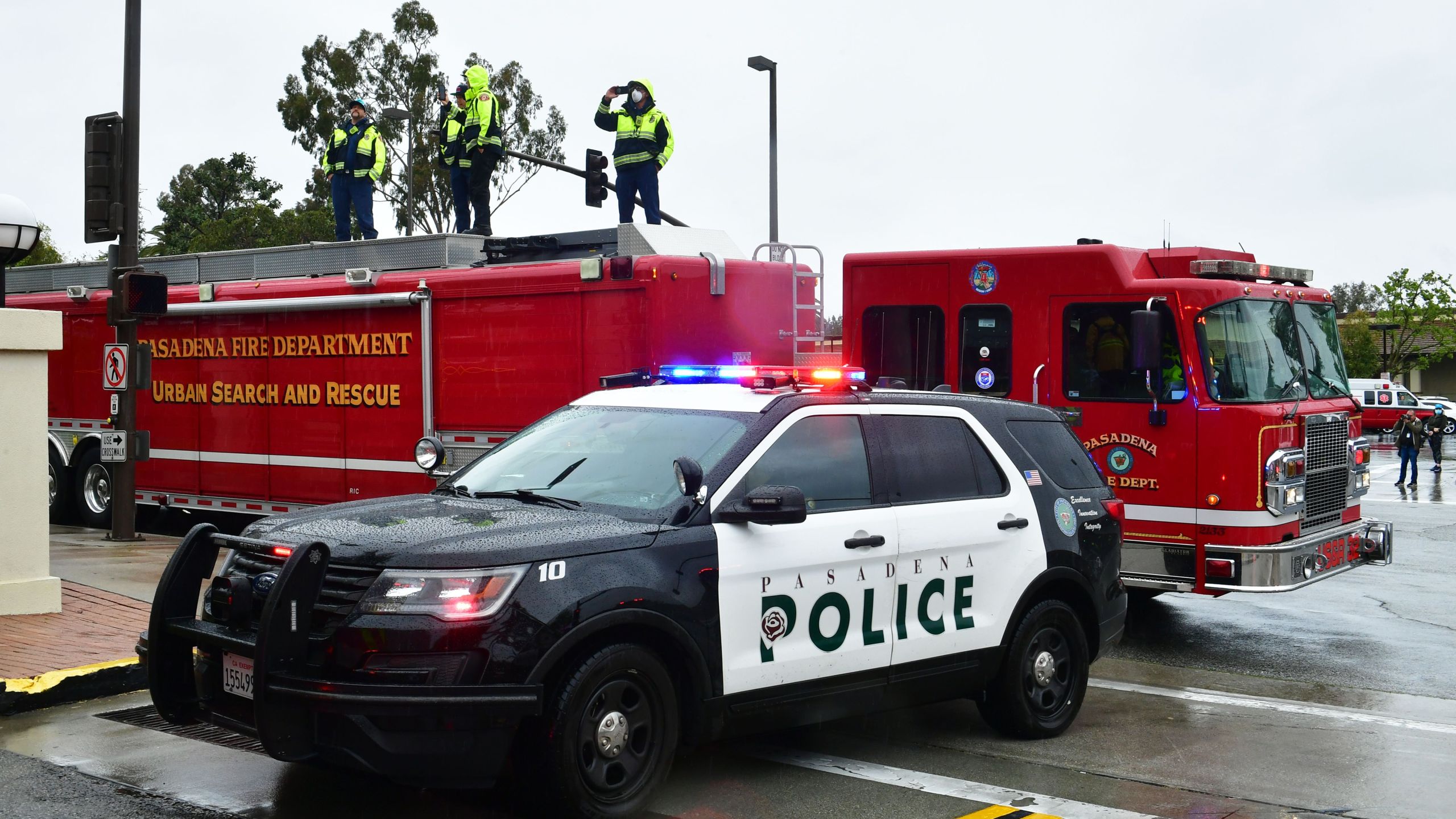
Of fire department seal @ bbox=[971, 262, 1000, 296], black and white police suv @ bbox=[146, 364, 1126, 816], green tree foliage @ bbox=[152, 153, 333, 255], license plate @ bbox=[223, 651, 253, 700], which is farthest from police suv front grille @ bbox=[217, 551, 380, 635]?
green tree foliage @ bbox=[152, 153, 333, 255]

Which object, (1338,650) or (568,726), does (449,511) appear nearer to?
(568,726)

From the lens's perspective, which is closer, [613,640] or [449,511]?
[613,640]

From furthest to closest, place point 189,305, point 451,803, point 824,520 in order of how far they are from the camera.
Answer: point 189,305
point 824,520
point 451,803

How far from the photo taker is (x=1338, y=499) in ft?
34.4

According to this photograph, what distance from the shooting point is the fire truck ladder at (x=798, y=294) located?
39.3ft

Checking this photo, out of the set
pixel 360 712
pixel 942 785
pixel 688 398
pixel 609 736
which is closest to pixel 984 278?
pixel 688 398

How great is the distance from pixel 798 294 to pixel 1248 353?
3.80 meters

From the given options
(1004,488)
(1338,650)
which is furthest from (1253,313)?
(1004,488)

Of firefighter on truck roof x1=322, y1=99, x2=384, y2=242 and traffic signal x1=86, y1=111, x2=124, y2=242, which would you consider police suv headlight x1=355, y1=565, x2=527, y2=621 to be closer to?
traffic signal x1=86, y1=111, x2=124, y2=242

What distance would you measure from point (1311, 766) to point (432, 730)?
14.0 feet

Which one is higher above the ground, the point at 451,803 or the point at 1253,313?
the point at 1253,313

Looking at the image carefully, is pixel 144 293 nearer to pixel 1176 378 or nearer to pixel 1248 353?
pixel 1176 378

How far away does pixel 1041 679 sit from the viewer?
23.7ft

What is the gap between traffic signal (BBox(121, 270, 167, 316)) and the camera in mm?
13602
